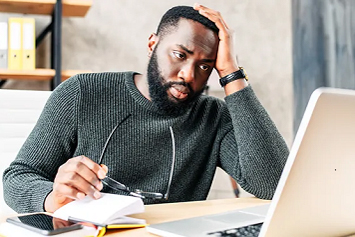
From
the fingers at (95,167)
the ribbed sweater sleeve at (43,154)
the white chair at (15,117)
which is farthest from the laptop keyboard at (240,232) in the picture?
the white chair at (15,117)

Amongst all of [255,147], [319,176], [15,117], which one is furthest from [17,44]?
[319,176]

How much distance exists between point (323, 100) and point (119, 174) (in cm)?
78

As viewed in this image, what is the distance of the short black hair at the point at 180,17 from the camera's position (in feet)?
4.19

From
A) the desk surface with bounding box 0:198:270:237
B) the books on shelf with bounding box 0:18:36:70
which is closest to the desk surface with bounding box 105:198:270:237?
the desk surface with bounding box 0:198:270:237

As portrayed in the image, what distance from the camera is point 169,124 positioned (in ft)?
4.24

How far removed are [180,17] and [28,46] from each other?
169 centimetres

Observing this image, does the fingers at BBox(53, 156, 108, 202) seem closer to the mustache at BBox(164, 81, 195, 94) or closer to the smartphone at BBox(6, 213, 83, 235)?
the smartphone at BBox(6, 213, 83, 235)

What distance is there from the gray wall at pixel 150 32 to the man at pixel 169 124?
1751 mm

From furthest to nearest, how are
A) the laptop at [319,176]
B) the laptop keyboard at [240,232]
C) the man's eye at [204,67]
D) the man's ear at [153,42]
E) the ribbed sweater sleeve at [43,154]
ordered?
the man's ear at [153,42] < the man's eye at [204,67] < the ribbed sweater sleeve at [43,154] < the laptop keyboard at [240,232] < the laptop at [319,176]

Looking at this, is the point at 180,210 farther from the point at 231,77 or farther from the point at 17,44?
the point at 17,44

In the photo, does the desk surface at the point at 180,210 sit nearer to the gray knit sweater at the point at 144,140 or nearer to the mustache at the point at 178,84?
the gray knit sweater at the point at 144,140

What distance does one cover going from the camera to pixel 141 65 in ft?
11.0

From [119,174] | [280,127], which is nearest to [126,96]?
[119,174]

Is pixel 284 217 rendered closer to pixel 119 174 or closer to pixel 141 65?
pixel 119 174
